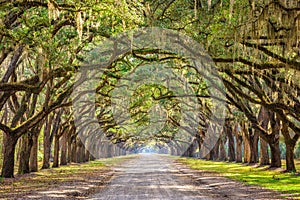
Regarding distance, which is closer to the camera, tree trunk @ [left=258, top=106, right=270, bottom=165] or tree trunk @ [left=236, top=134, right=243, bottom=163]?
tree trunk @ [left=258, top=106, right=270, bottom=165]

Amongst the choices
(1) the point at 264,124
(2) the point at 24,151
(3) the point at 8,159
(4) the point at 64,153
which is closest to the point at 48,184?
(3) the point at 8,159

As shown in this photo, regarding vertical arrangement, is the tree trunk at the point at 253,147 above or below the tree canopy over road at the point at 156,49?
below

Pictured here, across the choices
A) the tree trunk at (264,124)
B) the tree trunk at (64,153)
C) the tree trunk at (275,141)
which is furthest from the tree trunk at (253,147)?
the tree trunk at (64,153)

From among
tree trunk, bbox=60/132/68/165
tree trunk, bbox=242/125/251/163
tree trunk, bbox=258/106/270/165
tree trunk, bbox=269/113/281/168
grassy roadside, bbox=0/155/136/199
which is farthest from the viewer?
tree trunk, bbox=60/132/68/165

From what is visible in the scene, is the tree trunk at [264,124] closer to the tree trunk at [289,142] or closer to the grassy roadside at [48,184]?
the tree trunk at [289,142]

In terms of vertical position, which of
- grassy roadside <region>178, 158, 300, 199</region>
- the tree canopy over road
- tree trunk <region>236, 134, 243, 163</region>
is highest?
the tree canopy over road

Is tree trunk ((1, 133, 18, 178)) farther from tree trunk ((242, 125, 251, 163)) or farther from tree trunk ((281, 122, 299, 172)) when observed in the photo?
tree trunk ((242, 125, 251, 163))

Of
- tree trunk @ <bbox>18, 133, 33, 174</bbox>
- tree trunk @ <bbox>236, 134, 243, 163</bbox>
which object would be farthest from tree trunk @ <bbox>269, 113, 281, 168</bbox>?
tree trunk @ <bbox>18, 133, 33, 174</bbox>

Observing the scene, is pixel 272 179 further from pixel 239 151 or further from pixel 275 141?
pixel 239 151

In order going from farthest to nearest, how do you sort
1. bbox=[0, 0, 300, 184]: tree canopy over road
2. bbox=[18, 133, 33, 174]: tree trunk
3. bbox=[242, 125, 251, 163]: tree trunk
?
bbox=[242, 125, 251, 163]: tree trunk → bbox=[18, 133, 33, 174]: tree trunk → bbox=[0, 0, 300, 184]: tree canopy over road


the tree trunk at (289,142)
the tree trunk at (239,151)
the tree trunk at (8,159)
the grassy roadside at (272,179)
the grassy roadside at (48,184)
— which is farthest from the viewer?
the tree trunk at (239,151)

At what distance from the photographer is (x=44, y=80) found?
52.4 feet

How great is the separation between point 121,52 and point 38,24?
16.6 feet

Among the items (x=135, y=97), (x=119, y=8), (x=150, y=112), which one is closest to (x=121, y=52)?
(x=119, y=8)
